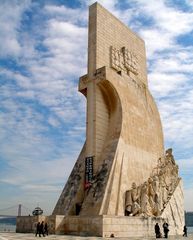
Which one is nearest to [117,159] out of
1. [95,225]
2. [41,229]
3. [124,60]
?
[95,225]

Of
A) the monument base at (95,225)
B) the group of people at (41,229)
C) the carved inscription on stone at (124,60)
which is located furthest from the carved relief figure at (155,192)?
the carved inscription on stone at (124,60)

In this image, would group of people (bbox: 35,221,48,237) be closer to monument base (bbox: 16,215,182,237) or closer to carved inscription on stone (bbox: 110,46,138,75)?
monument base (bbox: 16,215,182,237)

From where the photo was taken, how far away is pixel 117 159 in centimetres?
1323

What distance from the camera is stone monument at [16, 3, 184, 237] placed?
11.6 m

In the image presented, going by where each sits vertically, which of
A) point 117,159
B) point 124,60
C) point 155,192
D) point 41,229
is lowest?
point 41,229

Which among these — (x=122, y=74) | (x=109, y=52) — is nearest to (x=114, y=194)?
(x=122, y=74)

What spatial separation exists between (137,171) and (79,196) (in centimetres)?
306

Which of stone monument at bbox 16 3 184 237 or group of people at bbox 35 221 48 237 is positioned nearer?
group of people at bbox 35 221 48 237

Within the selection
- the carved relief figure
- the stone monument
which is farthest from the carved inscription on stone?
the carved relief figure

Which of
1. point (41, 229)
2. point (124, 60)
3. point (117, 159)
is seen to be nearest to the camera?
point (41, 229)

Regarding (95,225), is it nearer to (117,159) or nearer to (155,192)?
(117,159)

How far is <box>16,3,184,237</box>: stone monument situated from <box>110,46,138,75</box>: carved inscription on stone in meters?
0.06

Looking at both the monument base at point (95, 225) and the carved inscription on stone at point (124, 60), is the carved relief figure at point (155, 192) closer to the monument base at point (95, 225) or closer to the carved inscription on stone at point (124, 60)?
the monument base at point (95, 225)

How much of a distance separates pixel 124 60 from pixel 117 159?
20.9 feet
